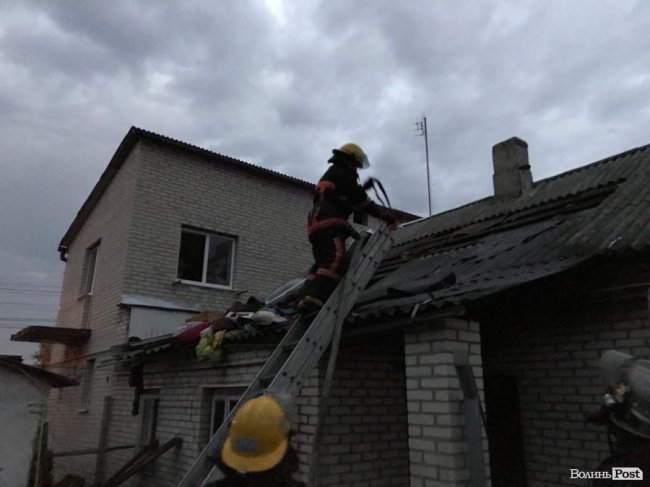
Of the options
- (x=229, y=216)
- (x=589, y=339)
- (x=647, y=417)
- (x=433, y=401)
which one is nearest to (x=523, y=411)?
(x=589, y=339)

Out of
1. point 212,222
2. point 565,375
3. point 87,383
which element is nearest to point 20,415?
point 87,383

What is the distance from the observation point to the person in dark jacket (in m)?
3.89

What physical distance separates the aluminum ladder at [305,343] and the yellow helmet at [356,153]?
57 centimetres

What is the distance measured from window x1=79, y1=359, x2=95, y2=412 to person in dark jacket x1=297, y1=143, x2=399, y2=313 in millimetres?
7635

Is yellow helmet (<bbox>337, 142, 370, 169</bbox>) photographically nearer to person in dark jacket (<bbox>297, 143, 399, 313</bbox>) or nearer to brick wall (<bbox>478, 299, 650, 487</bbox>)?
person in dark jacket (<bbox>297, 143, 399, 313</bbox>)

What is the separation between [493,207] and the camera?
7352 mm

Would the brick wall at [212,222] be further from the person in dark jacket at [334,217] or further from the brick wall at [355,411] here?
the person in dark jacket at [334,217]

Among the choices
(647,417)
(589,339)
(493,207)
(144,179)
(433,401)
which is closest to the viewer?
(647,417)

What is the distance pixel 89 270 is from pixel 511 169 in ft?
30.3

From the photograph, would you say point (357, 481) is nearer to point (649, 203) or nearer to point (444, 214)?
point (649, 203)

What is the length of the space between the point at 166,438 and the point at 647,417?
20.4 ft

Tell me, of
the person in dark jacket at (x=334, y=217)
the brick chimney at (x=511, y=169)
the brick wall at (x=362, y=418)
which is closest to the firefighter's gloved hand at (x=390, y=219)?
the person in dark jacket at (x=334, y=217)

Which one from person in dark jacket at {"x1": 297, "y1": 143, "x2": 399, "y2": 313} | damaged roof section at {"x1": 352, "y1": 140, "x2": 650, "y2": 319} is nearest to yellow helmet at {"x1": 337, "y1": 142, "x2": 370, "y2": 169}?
person in dark jacket at {"x1": 297, "y1": 143, "x2": 399, "y2": 313}

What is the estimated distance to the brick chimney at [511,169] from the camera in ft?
24.3
